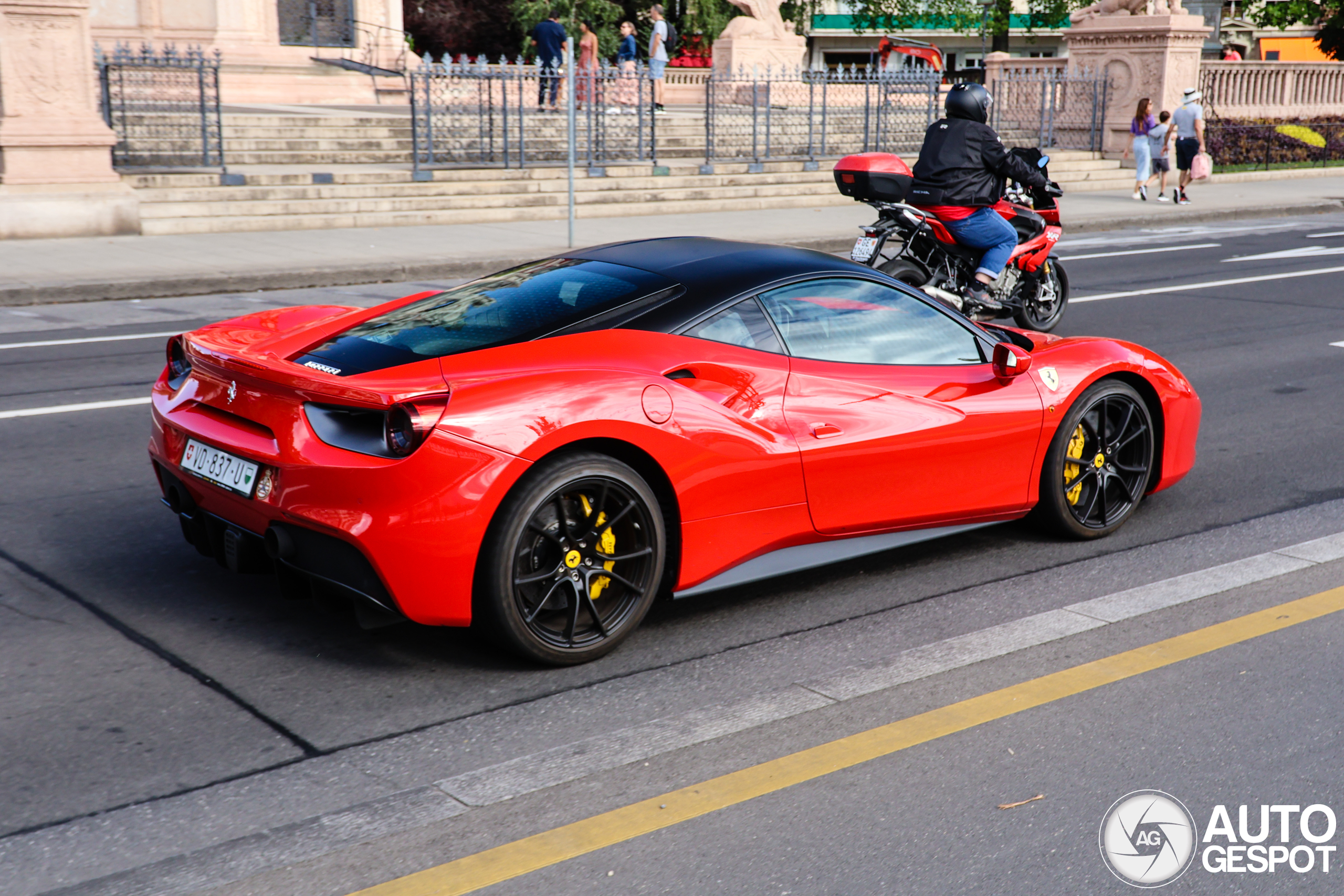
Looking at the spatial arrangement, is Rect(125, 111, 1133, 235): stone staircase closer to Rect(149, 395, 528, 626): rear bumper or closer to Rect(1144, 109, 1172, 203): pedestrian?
Rect(1144, 109, 1172, 203): pedestrian

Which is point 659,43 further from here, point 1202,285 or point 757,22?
point 1202,285

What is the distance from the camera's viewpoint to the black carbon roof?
450cm

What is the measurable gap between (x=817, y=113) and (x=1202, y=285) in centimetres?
1204

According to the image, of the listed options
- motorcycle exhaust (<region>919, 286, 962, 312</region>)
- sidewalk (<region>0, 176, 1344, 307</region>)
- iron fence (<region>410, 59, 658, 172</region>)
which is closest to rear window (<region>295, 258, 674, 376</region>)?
motorcycle exhaust (<region>919, 286, 962, 312</region>)

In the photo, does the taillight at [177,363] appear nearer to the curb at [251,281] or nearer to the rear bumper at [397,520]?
the rear bumper at [397,520]

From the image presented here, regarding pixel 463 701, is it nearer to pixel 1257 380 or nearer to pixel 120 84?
pixel 1257 380

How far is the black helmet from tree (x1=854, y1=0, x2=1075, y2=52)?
146 ft

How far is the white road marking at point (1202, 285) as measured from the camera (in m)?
13.0

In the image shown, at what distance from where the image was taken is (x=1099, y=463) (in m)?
5.57

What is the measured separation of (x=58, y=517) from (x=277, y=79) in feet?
78.7

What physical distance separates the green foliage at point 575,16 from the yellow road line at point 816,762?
3950cm

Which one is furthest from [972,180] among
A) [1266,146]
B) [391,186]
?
[1266,146]

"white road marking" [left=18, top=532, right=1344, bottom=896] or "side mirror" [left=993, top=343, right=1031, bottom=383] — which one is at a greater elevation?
"side mirror" [left=993, top=343, right=1031, bottom=383]

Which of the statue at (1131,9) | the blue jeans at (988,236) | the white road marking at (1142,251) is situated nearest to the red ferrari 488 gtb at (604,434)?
the blue jeans at (988,236)
